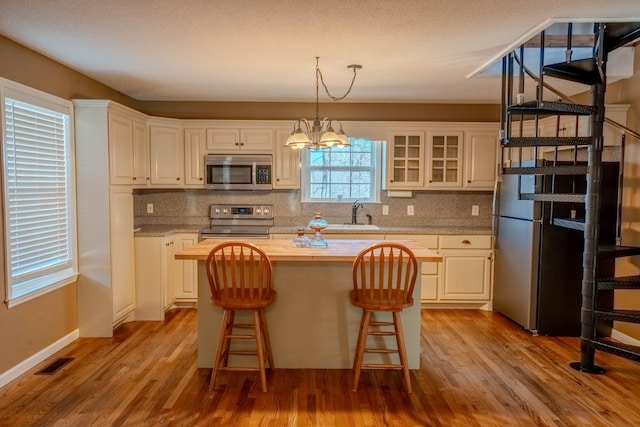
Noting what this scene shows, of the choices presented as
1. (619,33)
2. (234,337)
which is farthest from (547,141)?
(234,337)

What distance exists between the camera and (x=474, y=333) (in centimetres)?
392

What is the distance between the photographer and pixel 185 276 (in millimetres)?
4566

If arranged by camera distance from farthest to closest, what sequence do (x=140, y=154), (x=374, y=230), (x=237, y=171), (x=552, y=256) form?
(x=237, y=171) → (x=374, y=230) → (x=140, y=154) → (x=552, y=256)

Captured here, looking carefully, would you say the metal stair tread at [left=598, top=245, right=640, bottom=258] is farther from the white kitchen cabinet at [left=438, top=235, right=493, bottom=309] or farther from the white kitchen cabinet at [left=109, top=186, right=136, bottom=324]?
the white kitchen cabinet at [left=109, top=186, right=136, bottom=324]

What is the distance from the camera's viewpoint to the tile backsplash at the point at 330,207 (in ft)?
16.8

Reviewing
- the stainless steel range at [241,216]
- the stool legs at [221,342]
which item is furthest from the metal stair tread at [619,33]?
the stainless steel range at [241,216]

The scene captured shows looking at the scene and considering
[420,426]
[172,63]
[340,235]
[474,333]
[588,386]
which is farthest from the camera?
[340,235]

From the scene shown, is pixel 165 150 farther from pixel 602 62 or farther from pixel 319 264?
pixel 602 62

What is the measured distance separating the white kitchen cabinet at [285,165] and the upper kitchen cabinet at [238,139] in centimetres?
10

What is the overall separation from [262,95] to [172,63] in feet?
4.43

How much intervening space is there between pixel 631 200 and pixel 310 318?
292 centimetres

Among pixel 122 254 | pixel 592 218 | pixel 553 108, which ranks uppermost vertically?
pixel 553 108

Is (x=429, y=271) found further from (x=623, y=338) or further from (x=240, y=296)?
(x=240, y=296)

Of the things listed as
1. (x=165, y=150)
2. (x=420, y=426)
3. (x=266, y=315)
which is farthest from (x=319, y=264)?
(x=165, y=150)
